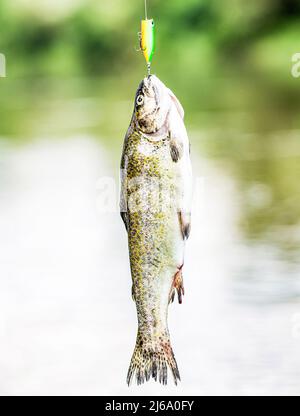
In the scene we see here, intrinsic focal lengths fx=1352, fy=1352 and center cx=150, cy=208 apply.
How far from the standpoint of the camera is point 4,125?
16906 millimetres

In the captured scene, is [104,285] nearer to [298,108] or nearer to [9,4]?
[298,108]

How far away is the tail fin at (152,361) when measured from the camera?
3459 millimetres

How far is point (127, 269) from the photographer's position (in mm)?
8336

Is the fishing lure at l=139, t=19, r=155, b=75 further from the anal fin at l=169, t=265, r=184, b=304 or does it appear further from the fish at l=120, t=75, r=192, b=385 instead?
the anal fin at l=169, t=265, r=184, b=304

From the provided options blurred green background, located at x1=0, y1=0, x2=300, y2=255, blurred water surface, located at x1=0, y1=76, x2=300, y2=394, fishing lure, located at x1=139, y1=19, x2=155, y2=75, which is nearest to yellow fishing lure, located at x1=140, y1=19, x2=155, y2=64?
fishing lure, located at x1=139, y1=19, x2=155, y2=75

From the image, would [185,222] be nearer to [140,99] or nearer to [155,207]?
[155,207]

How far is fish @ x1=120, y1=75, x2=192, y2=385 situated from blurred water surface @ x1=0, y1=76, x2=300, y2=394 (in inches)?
61.6

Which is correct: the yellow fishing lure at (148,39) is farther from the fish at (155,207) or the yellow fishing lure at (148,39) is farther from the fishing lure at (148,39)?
the fish at (155,207)

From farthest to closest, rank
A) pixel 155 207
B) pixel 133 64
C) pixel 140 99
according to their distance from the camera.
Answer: pixel 133 64 → pixel 140 99 → pixel 155 207

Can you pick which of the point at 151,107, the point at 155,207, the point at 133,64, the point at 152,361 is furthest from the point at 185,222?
the point at 133,64

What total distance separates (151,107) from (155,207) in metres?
0.26

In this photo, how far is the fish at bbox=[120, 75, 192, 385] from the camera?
3305 millimetres

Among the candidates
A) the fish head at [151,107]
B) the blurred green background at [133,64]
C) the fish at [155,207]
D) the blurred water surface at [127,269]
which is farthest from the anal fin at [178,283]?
the blurred green background at [133,64]

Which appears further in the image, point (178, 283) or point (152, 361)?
point (152, 361)
